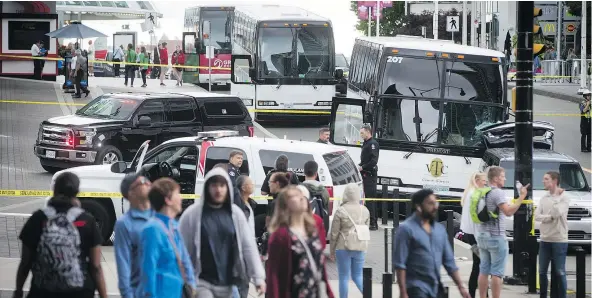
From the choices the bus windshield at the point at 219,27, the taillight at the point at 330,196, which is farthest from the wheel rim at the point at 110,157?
the bus windshield at the point at 219,27

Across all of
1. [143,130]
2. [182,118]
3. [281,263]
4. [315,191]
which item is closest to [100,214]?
[315,191]

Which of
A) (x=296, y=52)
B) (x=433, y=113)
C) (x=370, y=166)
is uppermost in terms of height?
(x=296, y=52)

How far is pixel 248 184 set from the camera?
12195 mm

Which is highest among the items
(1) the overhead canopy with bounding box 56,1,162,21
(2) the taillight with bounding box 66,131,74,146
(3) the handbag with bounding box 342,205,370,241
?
(1) the overhead canopy with bounding box 56,1,162,21

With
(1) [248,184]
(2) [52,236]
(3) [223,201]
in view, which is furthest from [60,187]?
(1) [248,184]

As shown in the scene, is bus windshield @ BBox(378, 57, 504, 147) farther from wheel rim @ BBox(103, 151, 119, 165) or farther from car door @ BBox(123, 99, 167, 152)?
wheel rim @ BBox(103, 151, 119, 165)

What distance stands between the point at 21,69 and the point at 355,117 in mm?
23365

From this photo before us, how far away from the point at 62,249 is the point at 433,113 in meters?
14.9

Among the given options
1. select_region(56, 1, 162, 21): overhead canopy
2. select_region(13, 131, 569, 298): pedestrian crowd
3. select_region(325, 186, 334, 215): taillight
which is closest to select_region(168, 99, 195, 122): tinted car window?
select_region(325, 186, 334, 215): taillight

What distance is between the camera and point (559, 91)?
4853 centimetres

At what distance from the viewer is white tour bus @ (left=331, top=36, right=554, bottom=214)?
22.7 metres

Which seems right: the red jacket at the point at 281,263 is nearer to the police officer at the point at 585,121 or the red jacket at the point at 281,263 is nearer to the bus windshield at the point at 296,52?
the police officer at the point at 585,121

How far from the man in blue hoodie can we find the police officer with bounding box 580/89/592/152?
885 inches

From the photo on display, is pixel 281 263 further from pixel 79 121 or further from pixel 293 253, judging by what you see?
pixel 79 121
